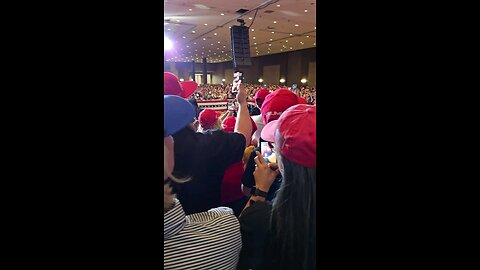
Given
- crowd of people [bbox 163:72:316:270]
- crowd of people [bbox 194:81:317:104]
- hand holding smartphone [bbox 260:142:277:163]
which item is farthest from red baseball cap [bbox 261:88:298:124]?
crowd of people [bbox 194:81:317:104]

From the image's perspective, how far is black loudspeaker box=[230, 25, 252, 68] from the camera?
539 cm

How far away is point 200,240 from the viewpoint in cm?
75

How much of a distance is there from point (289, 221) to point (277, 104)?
0.93 meters

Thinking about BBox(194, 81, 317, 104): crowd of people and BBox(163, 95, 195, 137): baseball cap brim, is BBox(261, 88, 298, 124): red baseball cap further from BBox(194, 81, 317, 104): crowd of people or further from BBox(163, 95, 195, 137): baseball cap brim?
BBox(194, 81, 317, 104): crowd of people

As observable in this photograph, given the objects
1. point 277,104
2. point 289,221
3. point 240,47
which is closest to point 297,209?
point 289,221

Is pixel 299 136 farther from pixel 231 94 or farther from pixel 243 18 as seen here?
pixel 243 18

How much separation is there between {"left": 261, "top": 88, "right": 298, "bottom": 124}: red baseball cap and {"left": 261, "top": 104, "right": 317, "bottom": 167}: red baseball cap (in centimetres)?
70

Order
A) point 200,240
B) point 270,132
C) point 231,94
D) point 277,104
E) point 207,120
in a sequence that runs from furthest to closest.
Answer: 1. point 231,94
2. point 207,120
3. point 277,104
4. point 270,132
5. point 200,240
